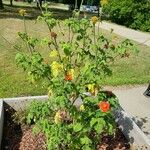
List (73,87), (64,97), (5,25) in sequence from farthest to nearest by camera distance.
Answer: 1. (5,25)
2. (73,87)
3. (64,97)

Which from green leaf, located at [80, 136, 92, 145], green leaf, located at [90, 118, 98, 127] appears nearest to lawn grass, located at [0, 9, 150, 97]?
green leaf, located at [80, 136, 92, 145]

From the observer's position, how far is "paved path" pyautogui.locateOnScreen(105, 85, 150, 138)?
7.45 m

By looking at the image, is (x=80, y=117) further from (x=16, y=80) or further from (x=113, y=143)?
(x=16, y=80)

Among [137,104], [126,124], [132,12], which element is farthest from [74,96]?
[132,12]

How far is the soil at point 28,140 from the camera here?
6.09m

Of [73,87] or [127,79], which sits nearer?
[73,87]

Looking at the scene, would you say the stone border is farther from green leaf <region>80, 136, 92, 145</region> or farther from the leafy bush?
the leafy bush

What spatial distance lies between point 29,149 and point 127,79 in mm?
4579

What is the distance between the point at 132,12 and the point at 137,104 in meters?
14.1

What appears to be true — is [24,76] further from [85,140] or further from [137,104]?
[85,140]

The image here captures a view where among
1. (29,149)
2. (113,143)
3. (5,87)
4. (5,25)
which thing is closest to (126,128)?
(113,143)

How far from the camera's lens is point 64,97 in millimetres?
4395

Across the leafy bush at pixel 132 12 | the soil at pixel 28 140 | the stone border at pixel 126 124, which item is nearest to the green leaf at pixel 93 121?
the stone border at pixel 126 124

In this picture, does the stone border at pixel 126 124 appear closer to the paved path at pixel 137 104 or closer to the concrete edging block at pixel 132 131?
the concrete edging block at pixel 132 131
